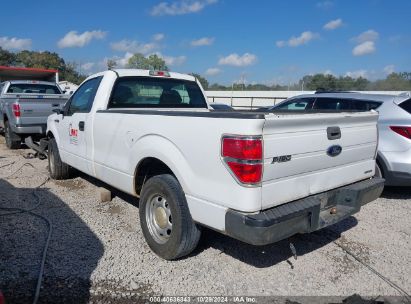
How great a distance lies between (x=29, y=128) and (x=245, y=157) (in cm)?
811

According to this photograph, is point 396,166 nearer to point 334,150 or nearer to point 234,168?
point 334,150

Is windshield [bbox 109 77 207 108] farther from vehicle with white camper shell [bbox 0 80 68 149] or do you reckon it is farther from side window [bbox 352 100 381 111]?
vehicle with white camper shell [bbox 0 80 68 149]

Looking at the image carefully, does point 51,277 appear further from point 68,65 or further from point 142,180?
point 68,65

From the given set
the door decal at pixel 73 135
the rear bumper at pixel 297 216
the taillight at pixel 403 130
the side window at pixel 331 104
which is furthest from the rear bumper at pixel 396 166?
the door decal at pixel 73 135

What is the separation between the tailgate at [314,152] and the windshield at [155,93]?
2646 millimetres

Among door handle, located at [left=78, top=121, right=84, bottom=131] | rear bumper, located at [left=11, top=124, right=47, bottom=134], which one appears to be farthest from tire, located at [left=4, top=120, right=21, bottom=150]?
door handle, located at [left=78, top=121, right=84, bottom=131]

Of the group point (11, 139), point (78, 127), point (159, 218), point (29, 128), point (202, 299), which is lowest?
point (202, 299)

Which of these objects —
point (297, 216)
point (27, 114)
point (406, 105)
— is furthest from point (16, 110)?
point (406, 105)

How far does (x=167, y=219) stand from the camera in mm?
3814

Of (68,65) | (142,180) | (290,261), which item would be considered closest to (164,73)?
(142,180)

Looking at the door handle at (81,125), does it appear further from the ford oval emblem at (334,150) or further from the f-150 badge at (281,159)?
the ford oval emblem at (334,150)

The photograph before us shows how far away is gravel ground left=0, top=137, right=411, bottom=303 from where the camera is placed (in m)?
3.33

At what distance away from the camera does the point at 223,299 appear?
3.21m

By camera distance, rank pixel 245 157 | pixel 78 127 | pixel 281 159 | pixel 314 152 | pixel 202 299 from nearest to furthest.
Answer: pixel 245 157 < pixel 281 159 < pixel 202 299 < pixel 314 152 < pixel 78 127
